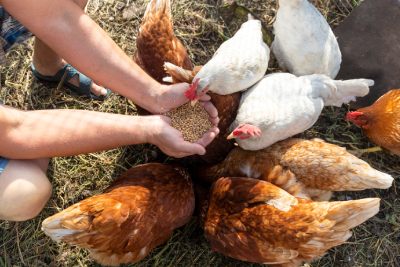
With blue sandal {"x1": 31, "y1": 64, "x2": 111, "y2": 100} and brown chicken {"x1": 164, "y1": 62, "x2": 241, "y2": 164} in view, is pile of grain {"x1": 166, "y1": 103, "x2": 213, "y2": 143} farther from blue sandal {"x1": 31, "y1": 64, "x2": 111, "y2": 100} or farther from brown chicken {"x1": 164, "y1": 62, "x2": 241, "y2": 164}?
blue sandal {"x1": 31, "y1": 64, "x2": 111, "y2": 100}

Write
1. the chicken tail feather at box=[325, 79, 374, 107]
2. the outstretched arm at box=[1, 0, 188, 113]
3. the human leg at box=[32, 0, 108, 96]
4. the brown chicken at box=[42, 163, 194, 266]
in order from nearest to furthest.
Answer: the brown chicken at box=[42, 163, 194, 266] → the outstretched arm at box=[1, 0, 188, 113] → the chicken tail feather at box=[325, 79, 374, 107] → the human leg at box=[32, 0, 108, 96]

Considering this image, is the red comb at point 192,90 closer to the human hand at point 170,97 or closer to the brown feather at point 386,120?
the human hand at point 170,97

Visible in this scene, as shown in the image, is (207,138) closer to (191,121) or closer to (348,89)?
(191,121)

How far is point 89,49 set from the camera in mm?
1860

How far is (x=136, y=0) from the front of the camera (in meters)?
2.68

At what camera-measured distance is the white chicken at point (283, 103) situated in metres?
2.00

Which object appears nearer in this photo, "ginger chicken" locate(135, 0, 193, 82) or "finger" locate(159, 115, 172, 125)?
"finger" locate(159, 115, 172, 125)

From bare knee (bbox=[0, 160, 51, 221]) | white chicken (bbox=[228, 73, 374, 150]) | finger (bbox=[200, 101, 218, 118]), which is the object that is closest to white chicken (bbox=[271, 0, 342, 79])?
white chicken (bbox=[228, 73, 374, 150])

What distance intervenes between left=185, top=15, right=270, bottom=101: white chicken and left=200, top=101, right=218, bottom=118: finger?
0.07 meters

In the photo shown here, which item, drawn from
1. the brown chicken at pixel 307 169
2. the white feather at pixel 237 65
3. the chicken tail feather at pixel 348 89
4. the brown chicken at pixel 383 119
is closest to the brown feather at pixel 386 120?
the brown chicken at pixel 383 119

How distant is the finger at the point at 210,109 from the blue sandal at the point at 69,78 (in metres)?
0.84

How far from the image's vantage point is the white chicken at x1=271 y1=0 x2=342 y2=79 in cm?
218

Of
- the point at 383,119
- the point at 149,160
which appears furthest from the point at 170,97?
the point at 383,119

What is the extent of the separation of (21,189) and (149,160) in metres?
0.79
